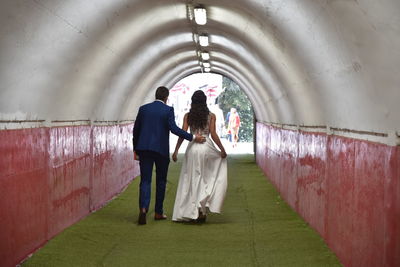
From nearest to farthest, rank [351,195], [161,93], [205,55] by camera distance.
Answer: [351,195] → [161,93] → [205,55]

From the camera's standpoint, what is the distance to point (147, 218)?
1082 cm

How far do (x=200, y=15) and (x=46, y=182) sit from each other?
4947 millimetres

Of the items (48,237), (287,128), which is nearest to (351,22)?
(48,237)

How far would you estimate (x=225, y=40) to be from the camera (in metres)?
15.6

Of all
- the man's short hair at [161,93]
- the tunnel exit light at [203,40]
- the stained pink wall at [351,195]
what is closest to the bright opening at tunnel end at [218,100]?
the tunnel exit light at [203,40]

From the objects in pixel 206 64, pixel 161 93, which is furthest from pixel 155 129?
pixel 206 64

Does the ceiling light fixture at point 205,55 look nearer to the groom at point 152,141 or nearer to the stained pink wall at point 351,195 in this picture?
the stained pink wall at point 351,195

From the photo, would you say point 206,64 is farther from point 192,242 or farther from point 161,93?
point 192,242

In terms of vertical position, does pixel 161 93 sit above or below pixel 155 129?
A: above

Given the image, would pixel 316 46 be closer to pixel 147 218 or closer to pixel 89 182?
pixel 147 218

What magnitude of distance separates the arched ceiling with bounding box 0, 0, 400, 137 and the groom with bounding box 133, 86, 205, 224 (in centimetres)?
99

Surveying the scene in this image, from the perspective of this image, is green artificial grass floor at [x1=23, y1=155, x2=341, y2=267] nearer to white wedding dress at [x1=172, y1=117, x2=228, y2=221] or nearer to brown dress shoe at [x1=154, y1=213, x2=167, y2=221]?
brown dress shoe at [x1=154, y1=213, x2=167, y2=221]

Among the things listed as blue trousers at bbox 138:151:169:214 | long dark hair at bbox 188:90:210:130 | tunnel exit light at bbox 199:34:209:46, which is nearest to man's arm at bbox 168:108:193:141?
long dark hair at bbox 188:90:210:130

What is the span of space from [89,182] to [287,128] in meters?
4.19
